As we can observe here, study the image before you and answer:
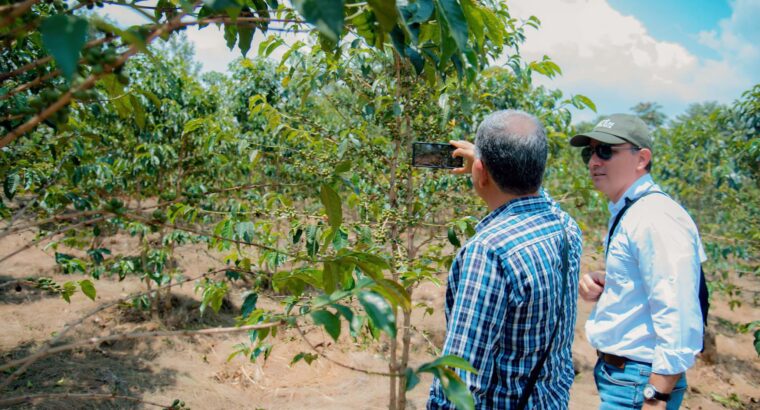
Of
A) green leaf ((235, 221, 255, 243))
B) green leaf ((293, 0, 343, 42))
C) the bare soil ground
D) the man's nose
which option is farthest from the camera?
the bare soil ground

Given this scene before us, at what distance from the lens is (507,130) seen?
1.31 meters

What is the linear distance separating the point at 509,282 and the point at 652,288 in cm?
75

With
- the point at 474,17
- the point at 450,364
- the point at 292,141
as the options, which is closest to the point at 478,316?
the point at 450,364

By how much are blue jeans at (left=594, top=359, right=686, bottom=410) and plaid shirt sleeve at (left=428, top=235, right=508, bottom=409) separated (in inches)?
32.3

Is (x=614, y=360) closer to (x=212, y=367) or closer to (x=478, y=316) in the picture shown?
(x=478, y=316)

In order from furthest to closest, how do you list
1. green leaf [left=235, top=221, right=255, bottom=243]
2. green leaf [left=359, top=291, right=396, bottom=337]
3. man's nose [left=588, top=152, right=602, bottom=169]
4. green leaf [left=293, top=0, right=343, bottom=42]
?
1. man's nose [left=588, top=152, right=602, bottom=169]
2. green leaf [left=235, top=221, right=255, bottom=243]
3. green leaf [left=359, top=291, right=396, bottom=337]
4. green leaf [left=293, top=0, right=343, bottom=42]

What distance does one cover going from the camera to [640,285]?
180 centimetres

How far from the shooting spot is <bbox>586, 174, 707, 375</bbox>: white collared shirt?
1.62 meters

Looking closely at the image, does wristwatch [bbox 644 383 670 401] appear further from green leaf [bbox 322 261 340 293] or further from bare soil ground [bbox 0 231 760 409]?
bare soil ground [bbox 0 231 760 409]

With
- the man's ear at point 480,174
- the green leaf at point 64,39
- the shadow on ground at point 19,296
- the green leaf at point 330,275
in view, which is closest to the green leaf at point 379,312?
the green leaf at point 330,275

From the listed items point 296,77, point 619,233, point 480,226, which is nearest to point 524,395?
point 480,226

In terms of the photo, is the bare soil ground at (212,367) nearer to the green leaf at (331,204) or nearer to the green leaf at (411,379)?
the green leaf at (331,204)

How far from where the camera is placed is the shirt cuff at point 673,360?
161cm

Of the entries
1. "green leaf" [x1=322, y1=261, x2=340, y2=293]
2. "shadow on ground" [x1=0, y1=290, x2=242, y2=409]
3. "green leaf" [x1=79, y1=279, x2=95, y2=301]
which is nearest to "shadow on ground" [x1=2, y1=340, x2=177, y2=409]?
"shadow on ground" [x1=0, y1=290, x2=242, y2=409]
